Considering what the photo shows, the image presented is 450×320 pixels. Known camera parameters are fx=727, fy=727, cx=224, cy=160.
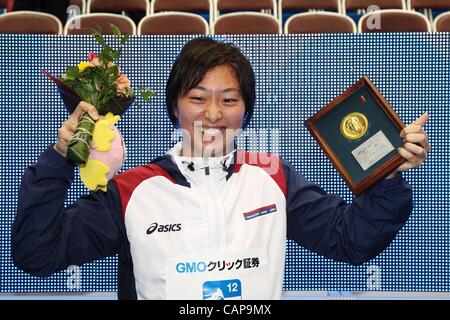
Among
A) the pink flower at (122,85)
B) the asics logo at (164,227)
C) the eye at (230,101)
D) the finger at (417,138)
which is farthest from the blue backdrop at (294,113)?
the finger at (417,138)

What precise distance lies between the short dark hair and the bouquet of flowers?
18 cm

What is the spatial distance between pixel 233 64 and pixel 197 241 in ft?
1.82

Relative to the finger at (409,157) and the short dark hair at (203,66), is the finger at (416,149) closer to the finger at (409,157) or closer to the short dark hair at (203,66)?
the finger at (409,157)

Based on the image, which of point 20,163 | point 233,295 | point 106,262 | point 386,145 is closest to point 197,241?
point 233,295

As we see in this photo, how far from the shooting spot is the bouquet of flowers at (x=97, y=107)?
2.02m

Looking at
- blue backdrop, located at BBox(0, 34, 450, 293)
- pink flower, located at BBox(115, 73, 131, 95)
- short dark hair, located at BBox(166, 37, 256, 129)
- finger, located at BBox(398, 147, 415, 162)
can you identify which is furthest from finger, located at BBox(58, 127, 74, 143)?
blue backdrop, located at BBox(0, 34, 450, 293)

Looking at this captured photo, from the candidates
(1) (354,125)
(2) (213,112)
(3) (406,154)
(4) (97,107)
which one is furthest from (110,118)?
(3) (406,154)

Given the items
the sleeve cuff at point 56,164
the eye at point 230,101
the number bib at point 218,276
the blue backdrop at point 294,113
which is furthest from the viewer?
the blue backdrop at point 294,113

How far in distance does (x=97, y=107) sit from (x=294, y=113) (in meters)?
1.18

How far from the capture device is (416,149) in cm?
204

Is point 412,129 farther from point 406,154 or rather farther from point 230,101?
point 230,101

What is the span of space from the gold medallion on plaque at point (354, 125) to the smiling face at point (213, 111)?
13.1 inches

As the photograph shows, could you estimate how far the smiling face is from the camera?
219 cm
